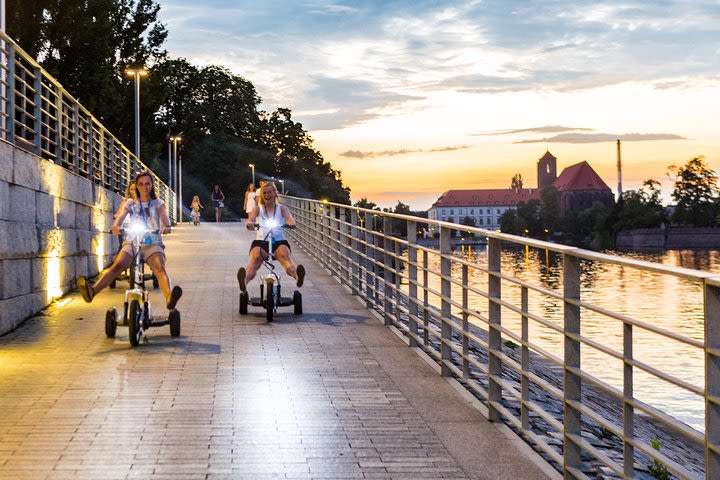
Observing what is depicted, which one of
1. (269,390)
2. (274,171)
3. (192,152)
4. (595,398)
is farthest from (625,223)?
(269,390)

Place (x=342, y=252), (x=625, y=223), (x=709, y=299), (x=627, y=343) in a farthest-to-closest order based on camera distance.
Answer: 1. (x=625, y=223)
2. (x=342, y=252)
3. (x=627, y=343)
4. (x=709, y=299)

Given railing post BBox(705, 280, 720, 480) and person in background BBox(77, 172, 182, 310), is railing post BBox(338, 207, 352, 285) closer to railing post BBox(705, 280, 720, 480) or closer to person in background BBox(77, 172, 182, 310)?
person in background BBox(77, 172, 182, 310)

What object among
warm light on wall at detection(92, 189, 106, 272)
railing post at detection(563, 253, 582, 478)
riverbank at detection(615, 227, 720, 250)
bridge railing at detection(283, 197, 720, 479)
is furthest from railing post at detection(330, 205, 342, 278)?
riverbank at detection(615, 227, 720, 250)

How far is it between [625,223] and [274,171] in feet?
316

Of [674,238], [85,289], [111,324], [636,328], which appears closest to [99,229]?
[111,324]

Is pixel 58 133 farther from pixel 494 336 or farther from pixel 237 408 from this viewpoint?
pixel 494 336

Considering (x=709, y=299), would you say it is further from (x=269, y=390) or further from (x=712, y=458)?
(x=269, y=390)

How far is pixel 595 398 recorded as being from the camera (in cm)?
1916

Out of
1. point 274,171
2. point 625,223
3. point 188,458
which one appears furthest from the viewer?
point 625,223

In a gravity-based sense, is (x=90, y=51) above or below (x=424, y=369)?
above

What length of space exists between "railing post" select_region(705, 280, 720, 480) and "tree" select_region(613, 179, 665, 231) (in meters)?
197

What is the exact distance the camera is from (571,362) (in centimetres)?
512

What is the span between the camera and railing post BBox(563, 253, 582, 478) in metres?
5.05

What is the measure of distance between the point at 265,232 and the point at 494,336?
6.26 metres
